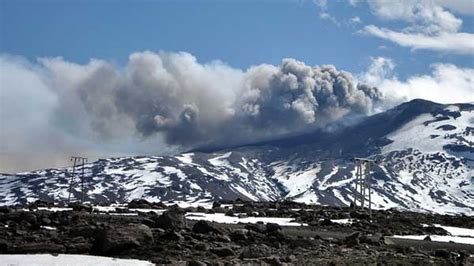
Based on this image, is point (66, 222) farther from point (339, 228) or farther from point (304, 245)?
point (339, 228)

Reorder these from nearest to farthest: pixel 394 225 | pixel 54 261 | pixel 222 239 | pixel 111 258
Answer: pixel 54 261 < pixel 111 258 < pixel 222 239 < pixel 394 225

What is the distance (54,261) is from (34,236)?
7796 millimetres

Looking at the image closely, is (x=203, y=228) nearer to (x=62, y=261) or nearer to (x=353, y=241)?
(x=353, y=241)

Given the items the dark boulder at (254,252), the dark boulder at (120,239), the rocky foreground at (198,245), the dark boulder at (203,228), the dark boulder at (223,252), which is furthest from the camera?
the dark boulder at (203,228)

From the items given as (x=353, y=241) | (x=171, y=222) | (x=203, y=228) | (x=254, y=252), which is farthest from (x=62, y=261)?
(x=353, y=241)

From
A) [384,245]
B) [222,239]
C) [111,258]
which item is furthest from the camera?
[384,245]

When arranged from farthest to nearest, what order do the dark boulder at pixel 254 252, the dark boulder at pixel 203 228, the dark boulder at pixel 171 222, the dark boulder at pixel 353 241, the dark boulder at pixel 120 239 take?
the dark boulder at pixel 353 241 → the dark boulder at pixel 171 222 → the dark boulder at pixel 203 228 → the dark boulder at pixel 254 252 → the dark boulder at pixel 120 239

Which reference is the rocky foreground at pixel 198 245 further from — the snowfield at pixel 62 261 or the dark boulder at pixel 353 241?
the snowfield at pixel 62 261

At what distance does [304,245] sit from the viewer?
35.0 metres

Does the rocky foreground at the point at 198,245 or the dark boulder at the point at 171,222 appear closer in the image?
the rocky foreground at the point at 198,245

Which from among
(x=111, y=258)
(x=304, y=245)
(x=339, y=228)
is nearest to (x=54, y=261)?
(x=111, y=258)

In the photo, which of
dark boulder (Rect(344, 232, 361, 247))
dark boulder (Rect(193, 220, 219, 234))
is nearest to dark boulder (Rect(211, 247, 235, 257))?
dark boulder (Rect(193, 220, 219, 234))

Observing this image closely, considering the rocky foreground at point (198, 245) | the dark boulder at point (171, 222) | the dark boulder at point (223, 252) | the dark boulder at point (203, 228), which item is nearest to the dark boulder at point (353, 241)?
the rocky foreground at point (198, 245)

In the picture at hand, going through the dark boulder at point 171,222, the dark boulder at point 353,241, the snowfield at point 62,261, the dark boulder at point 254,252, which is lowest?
the snowfield at point 62,261
